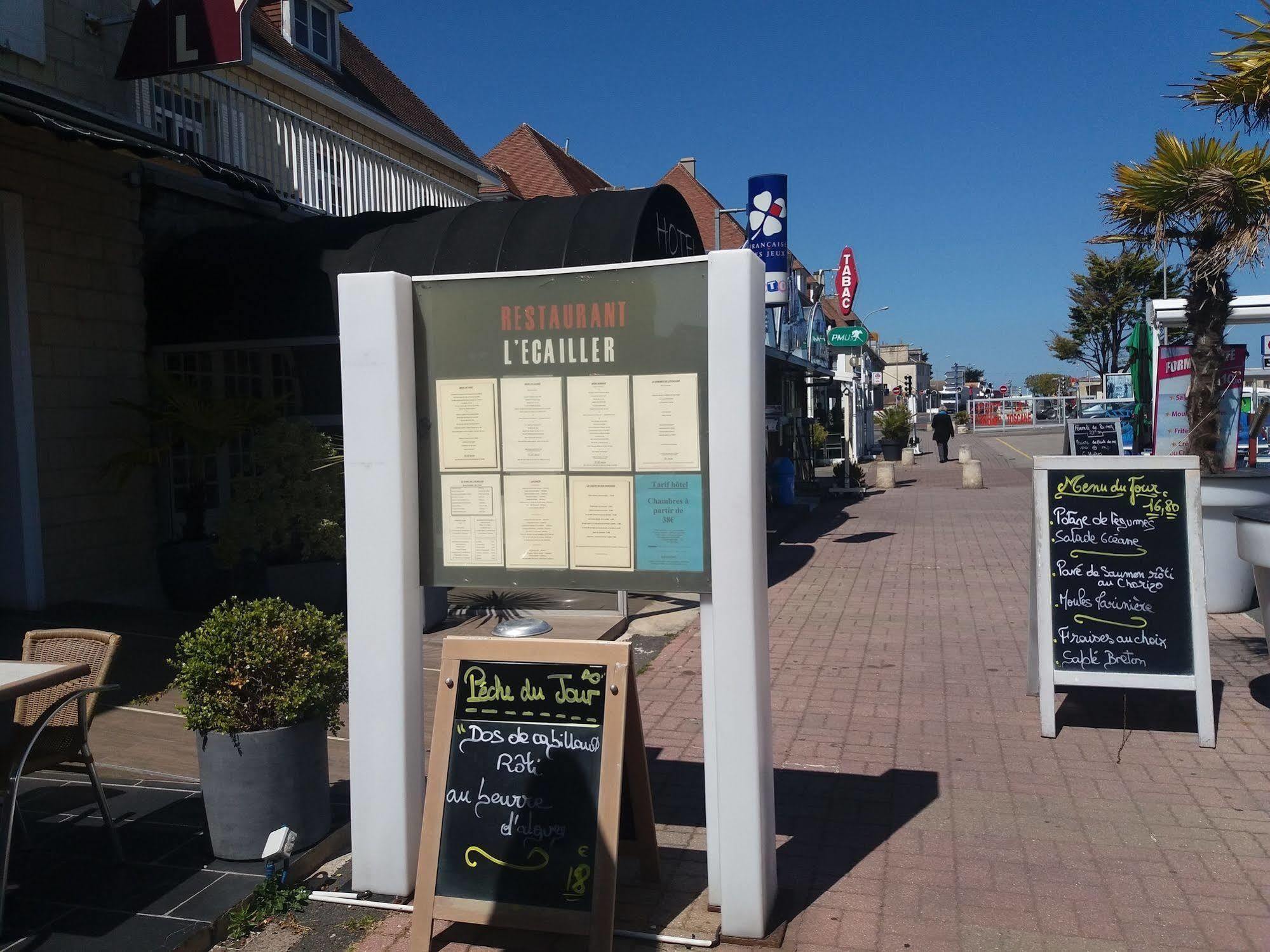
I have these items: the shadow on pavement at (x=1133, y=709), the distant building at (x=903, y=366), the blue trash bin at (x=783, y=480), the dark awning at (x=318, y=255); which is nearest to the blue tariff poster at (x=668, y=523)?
the shadow on pavement at (x=1133, y=709)

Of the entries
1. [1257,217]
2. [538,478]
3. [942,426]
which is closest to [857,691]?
[538,478]

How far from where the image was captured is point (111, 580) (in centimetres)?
877

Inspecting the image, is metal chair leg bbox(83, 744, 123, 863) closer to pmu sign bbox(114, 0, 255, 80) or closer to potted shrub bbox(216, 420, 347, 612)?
potted shrub bbox(216, 420, 347, 612)

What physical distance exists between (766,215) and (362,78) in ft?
25.4

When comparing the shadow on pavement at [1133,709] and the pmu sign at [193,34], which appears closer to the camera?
the shadow on pavement at [1133,709]

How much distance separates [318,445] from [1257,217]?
7.81 meters

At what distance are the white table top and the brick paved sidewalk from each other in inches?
55.9

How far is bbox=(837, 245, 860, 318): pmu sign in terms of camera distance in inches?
1196

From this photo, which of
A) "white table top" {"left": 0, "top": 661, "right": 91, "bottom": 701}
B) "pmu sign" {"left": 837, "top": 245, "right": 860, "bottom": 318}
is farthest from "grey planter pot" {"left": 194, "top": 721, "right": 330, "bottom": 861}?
"pmu sign" {"left": 837, "top": 245, "right": 860, "bottom": 318}

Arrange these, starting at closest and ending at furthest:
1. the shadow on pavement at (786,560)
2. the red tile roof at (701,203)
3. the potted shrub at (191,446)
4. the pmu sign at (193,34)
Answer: the potted shrub at (191,446)
the pmu sign at (193,34)
the shadow on pavement at (786,560)
the red tile roof at (701,203)

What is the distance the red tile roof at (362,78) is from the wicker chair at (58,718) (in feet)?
34.3

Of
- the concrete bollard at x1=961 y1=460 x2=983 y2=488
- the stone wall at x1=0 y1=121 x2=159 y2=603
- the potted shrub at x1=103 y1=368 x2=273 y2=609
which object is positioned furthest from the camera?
the concrete bollard at x1=961 y1=460 x2=983 y2=488

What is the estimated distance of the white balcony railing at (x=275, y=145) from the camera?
31.6 ft

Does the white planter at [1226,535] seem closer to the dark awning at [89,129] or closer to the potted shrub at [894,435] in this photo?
the dark awning at [89,129]
